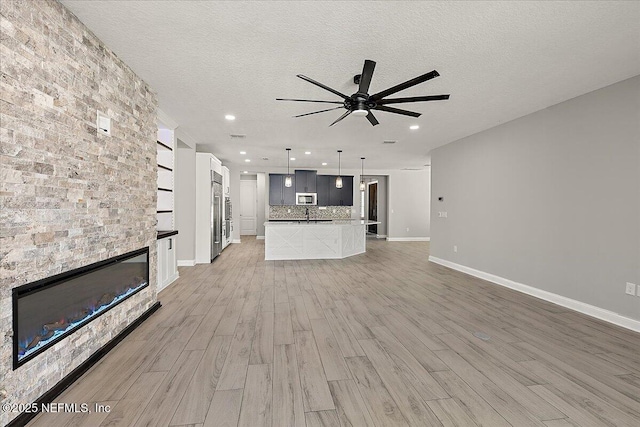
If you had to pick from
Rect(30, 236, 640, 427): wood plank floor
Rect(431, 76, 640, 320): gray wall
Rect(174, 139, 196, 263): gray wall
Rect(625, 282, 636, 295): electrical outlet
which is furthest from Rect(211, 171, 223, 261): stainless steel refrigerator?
Rect(625, 282, 636, 295): electrical outlet

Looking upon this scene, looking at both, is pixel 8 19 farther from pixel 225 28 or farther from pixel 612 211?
pixel 612 211

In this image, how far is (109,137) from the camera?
106 inches

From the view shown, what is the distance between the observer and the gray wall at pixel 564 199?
328 cm

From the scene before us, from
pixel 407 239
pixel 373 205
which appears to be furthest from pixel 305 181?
pixel 407 239

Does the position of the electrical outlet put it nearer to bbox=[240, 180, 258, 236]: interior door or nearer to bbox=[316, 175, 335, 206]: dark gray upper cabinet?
bbox=[316, 175, 335, 206]: dark gray upper cabinet

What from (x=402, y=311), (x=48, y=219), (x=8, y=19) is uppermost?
(x=8, y=19)

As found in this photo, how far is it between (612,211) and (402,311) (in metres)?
2.66

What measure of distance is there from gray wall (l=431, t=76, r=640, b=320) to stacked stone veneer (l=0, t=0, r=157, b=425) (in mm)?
5285

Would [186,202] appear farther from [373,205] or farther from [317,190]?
[373,205]

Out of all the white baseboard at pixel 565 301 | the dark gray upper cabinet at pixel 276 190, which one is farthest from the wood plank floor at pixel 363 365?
the dark gray upper cabinet at pixel 276 190

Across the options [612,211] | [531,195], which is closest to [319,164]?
[531,195]

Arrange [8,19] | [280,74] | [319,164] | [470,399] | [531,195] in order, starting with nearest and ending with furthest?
1. [8,19]
2. [470,399]
3. [280,74]
4. [531,195]
5. [319,164]

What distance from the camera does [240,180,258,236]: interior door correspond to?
1231cm

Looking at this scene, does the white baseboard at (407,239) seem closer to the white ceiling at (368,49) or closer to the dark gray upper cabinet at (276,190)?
the dark gray upper cabinet at (276,190)
